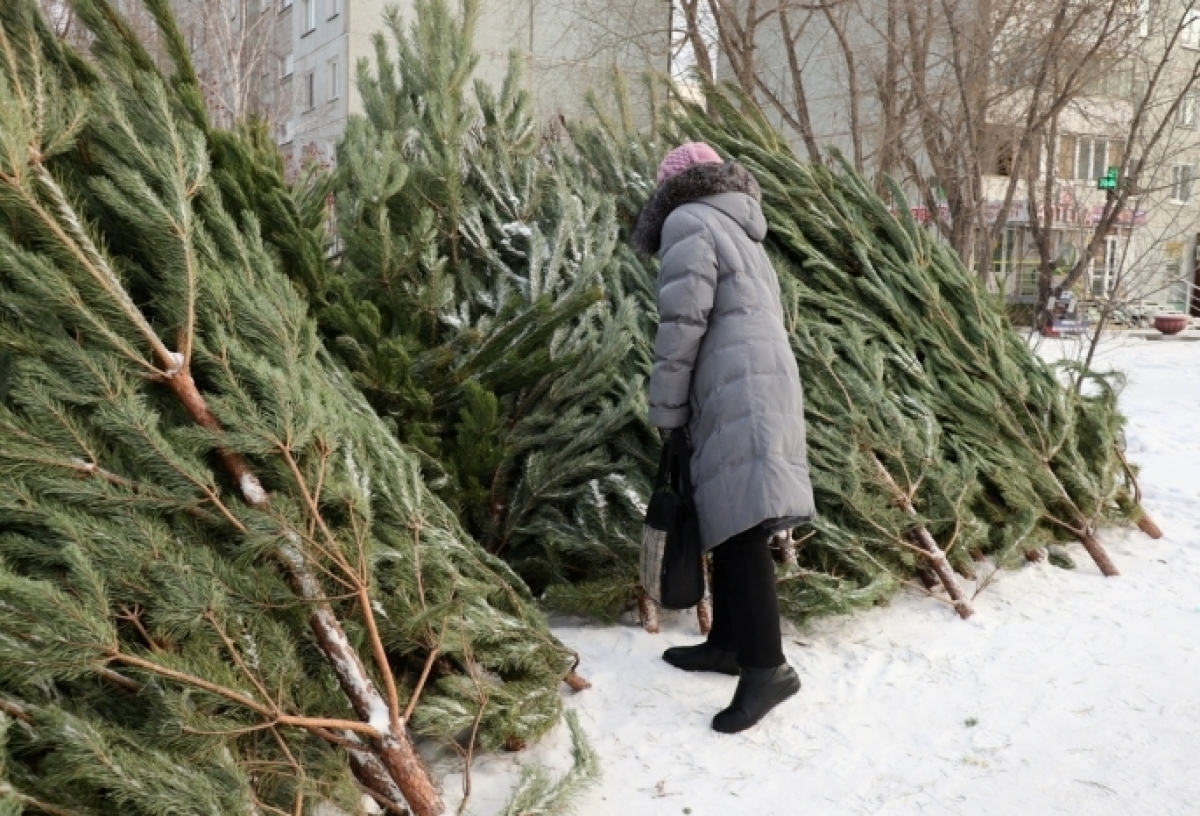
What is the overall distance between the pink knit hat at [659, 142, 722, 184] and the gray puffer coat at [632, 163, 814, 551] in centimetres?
7

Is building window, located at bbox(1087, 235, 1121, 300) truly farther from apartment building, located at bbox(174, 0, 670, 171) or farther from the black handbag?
apartment building, located at bbox(174, 0, 670, 171)

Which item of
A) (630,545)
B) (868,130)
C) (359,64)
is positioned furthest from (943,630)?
(868,130)

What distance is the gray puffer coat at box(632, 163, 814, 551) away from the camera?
10.2 ft

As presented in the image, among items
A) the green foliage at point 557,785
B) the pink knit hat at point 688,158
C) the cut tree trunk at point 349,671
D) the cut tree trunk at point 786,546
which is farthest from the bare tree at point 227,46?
the green foliage at point 557,785

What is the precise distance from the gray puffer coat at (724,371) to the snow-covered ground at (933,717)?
63 cm

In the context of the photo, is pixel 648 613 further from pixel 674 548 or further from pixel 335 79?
pixel 335 79

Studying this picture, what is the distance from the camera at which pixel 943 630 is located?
3.93 metres

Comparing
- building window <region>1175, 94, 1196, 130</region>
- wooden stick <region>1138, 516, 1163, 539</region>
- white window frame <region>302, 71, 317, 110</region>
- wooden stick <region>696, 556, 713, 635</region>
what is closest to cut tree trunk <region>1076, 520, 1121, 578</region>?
wooden stick <region>1138, 516, 1163, 539</region>

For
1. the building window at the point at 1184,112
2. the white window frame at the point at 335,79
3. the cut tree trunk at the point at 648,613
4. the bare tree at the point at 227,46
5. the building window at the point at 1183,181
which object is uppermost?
the white window frame at the point at 335,79

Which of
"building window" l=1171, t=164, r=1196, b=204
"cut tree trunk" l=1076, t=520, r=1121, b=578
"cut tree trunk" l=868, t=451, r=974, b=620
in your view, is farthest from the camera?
"building window" l=1171, t=164, r=1196, b=204

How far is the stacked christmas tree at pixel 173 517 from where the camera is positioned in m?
2.12

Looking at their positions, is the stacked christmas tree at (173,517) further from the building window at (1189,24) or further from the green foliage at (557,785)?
the building window at (1189,24)

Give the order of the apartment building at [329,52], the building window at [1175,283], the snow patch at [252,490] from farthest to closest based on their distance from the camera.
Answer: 1. the apartment building at [329,52]
2. the building window at [1175,283]
3. the snow patch at [252,490]

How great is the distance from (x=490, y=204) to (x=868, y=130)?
6.47 metres
